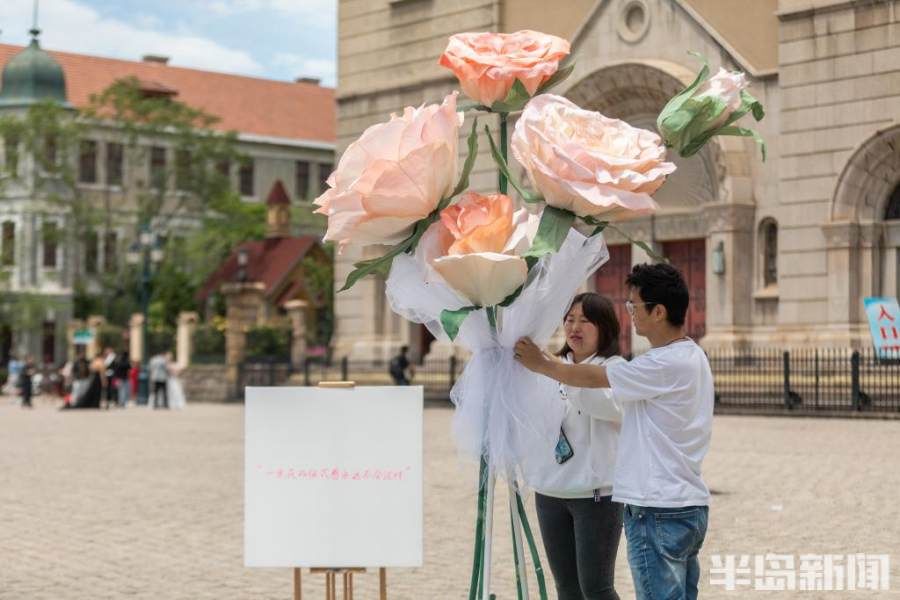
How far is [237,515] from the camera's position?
1345 cm

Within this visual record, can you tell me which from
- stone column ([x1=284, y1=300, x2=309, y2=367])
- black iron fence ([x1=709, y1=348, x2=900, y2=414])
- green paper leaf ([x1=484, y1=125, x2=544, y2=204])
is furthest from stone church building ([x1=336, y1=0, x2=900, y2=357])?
green paper leaf ([x1=484, y1=125, x2=544, y2=204])

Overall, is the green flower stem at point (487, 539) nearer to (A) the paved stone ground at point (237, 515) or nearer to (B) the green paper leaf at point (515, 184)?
(B) the green paper leaf at point (515, 184)

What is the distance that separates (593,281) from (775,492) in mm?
20901

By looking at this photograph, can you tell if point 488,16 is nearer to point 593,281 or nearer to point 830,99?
point 593,281

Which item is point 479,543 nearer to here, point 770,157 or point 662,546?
point 662,546

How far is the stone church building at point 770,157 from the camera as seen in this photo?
99.1ft

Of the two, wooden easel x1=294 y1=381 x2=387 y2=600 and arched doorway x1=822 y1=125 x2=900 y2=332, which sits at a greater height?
arched doorway x1=822 y1=125 x2=900 y2=332

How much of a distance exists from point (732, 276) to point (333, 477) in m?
27.6

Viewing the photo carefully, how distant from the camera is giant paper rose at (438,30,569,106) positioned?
4953mm

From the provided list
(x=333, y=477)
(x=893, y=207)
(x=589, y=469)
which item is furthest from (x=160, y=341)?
(x=333, y=477)

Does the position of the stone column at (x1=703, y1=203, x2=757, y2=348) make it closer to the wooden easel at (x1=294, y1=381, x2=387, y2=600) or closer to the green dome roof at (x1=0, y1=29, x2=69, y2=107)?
the wooden easel at (x1=294, y1=381, x2=387, y2=600)

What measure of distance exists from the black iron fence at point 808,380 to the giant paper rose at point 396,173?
72.2 ft

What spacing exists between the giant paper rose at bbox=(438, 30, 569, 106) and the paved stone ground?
4.61 m

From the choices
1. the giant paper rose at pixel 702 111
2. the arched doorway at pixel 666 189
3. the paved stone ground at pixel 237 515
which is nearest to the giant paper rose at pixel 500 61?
the giant paper rose at pixel 702 111
